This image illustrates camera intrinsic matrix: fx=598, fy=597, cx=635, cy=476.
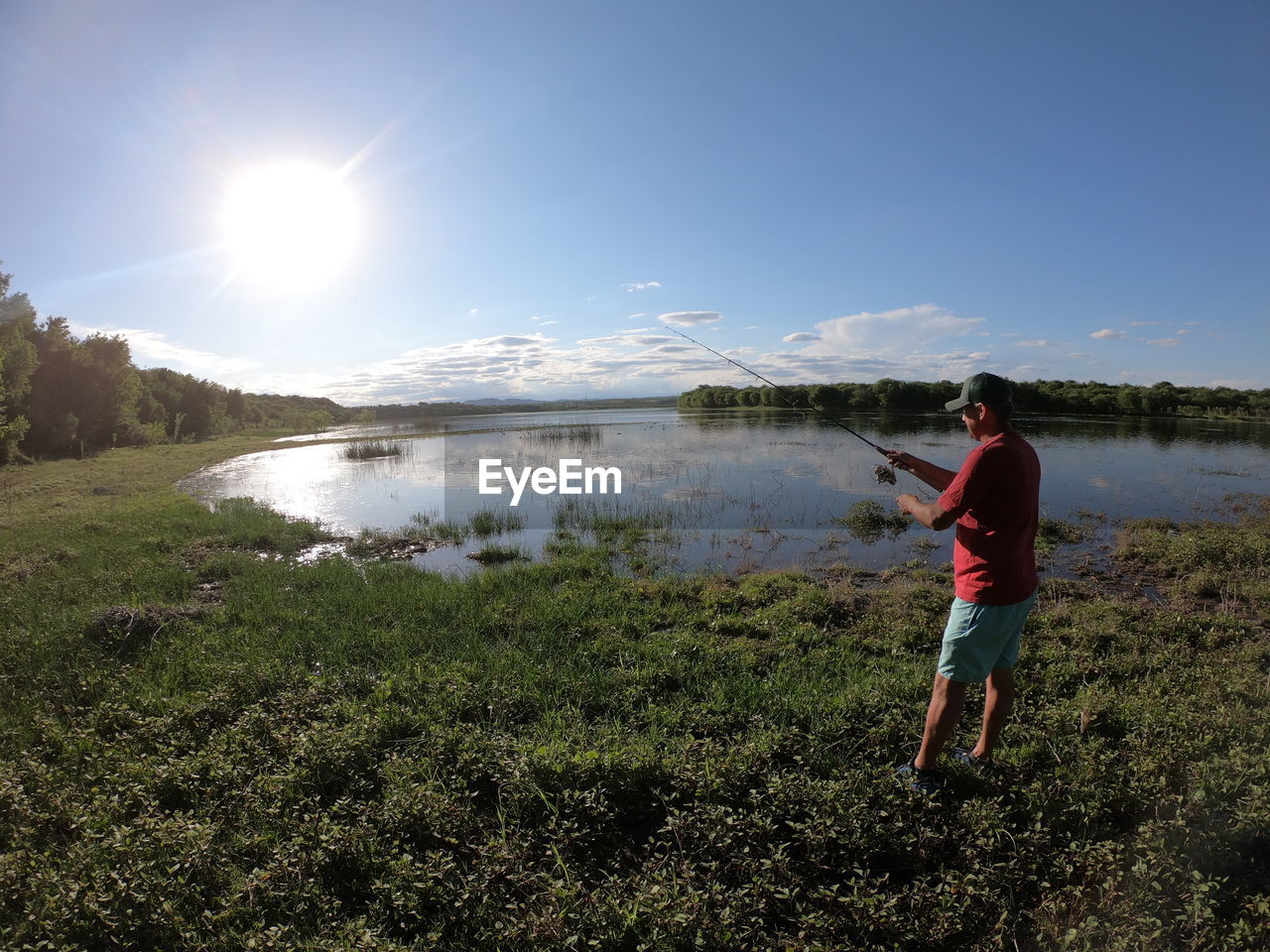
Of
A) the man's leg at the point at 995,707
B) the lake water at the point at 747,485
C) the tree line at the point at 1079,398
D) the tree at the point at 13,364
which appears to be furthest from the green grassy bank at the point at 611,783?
the tree line at the point at 1079,398

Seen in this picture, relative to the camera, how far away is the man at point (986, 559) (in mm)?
3609

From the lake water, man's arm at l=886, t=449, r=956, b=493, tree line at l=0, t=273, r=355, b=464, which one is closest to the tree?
tree line at l=0, t=273, r=355, b=464

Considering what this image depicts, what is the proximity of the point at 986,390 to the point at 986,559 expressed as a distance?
108cm

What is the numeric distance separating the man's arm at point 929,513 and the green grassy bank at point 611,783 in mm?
1712

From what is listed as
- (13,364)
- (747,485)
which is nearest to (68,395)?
(13,364)

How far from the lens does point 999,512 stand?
3.65m

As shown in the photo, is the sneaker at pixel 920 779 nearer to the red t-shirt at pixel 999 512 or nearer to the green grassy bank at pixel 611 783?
the green grassy bank at pixel 611 783

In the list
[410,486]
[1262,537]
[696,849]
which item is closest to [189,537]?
[410,486]

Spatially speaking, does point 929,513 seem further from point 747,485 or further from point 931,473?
point 747,485

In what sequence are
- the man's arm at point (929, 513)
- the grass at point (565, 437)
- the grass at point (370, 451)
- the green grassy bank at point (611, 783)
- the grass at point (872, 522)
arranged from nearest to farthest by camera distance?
the green grassy bank at point (611, 783) → the man's arm at point (929, 513) → the grass at point (872, 522) → the grass at point (370, 451) → the grass at point (565, 437)

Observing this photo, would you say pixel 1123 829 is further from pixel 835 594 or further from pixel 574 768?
pixel 835 594

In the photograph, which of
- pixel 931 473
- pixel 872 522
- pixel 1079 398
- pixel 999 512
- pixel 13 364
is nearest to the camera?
pixel 999 512

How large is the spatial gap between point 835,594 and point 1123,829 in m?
4.94

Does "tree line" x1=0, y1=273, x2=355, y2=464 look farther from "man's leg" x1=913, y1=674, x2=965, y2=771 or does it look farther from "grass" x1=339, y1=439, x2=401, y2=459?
"man's leg" x1=913, y1=674, x2=965, y2=771
